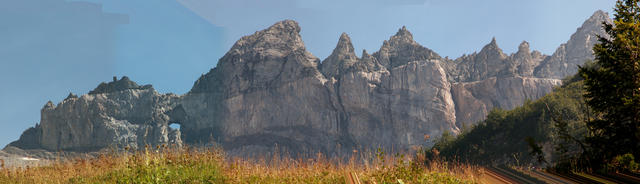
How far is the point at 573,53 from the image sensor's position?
123m

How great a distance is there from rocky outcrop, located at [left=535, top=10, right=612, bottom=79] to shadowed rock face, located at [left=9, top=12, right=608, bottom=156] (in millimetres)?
463

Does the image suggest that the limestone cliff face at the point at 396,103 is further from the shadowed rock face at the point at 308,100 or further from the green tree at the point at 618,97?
the green tree at the point at 618,97

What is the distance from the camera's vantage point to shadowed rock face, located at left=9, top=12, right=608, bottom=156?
96.9 m

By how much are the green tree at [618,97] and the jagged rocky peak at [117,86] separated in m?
132

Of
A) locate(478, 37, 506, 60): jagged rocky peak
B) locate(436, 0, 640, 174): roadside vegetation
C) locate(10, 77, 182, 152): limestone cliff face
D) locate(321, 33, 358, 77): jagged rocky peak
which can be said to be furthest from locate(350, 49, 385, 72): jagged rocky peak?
locate(436, 0, 640, 174): roadside vegetation

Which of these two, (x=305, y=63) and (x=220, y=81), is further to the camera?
(x=220, y=81)

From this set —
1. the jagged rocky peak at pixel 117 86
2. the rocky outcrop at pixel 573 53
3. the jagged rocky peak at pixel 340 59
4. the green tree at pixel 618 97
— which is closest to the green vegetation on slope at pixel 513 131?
the green tree at pixel 618 97

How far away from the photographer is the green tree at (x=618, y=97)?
4.20m

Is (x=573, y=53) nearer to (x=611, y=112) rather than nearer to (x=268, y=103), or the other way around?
(x=268, y=103)

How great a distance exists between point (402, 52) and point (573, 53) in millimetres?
59991

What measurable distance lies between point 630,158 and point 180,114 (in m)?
126

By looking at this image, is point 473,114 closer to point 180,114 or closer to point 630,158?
point 180,114

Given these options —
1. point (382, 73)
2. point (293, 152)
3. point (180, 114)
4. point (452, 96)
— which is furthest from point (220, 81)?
point (452, 96)

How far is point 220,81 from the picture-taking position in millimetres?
127188
